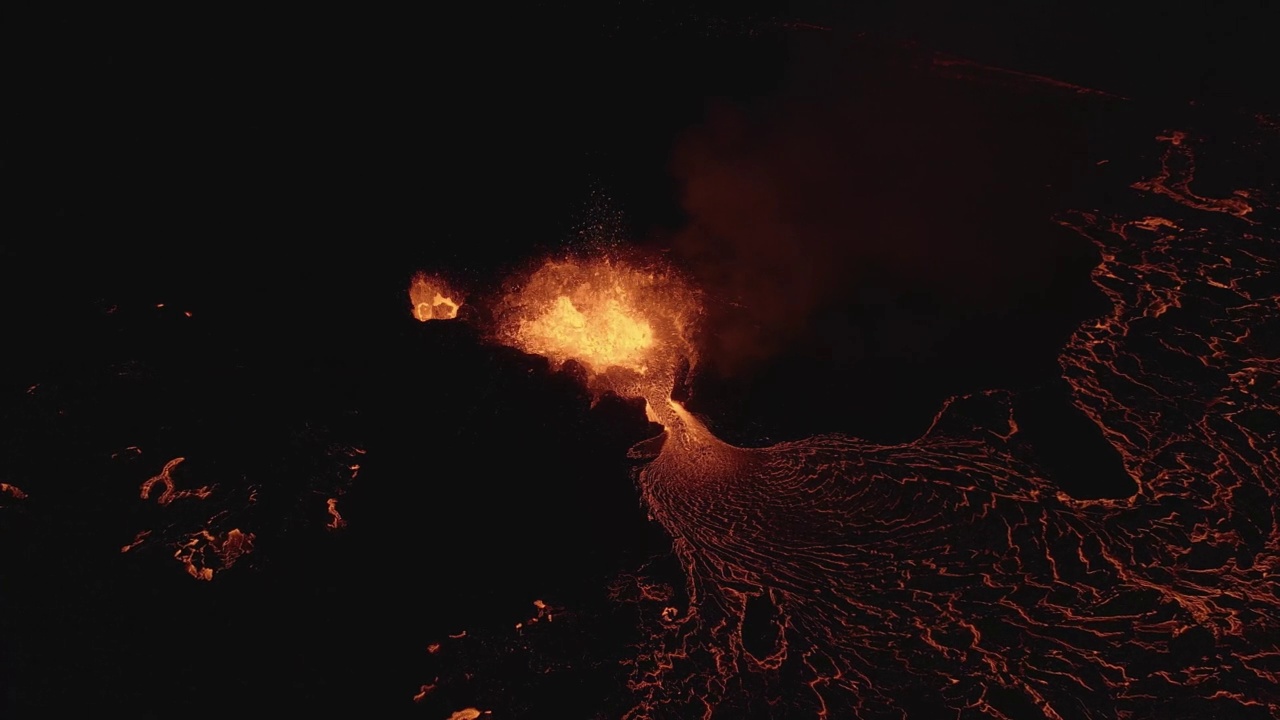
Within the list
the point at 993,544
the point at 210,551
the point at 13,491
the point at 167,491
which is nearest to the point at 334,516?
the point at 210,551

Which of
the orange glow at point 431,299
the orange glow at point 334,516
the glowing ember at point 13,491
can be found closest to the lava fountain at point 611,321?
the orange glow at point 431,299

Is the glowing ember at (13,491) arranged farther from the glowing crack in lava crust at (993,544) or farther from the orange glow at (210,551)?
the glowing crack in lava crust at (993,544)

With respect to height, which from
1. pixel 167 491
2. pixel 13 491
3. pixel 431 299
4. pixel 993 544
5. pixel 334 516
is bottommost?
pixel 993 544

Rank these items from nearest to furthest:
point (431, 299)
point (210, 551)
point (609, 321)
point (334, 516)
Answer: point (210, 551) < point (334, 516) < point (431, 299) < point (609, 321)

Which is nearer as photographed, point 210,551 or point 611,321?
point 210,551

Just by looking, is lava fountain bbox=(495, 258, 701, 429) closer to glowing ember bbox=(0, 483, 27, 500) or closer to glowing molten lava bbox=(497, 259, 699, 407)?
glowing molten lava bbox=(497, 259, 699, 407)

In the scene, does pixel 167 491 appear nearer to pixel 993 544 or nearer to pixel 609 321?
pixel 609 321

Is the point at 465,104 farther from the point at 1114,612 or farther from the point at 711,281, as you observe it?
the point at 1114,612

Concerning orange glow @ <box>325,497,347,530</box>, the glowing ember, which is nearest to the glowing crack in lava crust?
orange glow @ <box>325,497,347,530</box>
